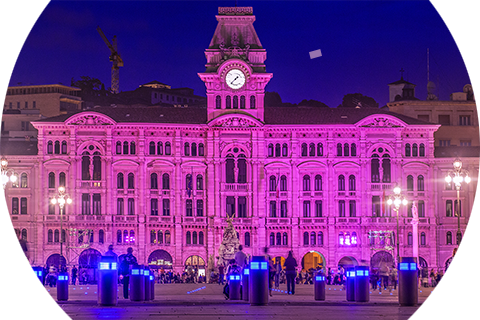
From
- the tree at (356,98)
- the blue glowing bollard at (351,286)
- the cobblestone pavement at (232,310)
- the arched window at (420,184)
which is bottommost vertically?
the cobblestone pavement at (232,310)

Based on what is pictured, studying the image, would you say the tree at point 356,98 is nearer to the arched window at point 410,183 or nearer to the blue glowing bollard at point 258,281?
the arched window at point 410,183

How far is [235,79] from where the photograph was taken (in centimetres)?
7238

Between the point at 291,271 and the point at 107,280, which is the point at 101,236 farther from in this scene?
the point at 107,280

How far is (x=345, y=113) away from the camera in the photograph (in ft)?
242

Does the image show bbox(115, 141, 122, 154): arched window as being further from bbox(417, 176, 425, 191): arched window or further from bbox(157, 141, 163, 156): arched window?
bbox(417, 176, 425, 191): arched window

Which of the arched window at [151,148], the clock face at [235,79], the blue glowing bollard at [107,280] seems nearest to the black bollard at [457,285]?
the blue glowing bollard at [107,280]

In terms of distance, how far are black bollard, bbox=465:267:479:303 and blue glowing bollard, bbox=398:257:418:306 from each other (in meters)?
2.25

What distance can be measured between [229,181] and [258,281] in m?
44.8

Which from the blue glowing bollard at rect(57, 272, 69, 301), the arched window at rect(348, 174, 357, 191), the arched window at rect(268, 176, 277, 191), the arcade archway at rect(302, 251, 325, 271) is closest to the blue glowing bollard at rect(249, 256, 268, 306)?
the blue glowing bollard at rect(57, 272, 69, 301)

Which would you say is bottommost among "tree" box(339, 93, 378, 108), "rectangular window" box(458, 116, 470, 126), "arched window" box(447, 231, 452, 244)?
"arched window" box(447, 231, 452, 244)

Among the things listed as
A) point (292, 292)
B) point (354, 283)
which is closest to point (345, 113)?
point (292, 292)

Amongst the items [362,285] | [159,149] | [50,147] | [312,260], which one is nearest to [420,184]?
[312,260]

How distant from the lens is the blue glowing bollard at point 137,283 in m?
30.0

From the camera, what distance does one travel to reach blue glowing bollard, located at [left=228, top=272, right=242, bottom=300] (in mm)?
A: 31397
